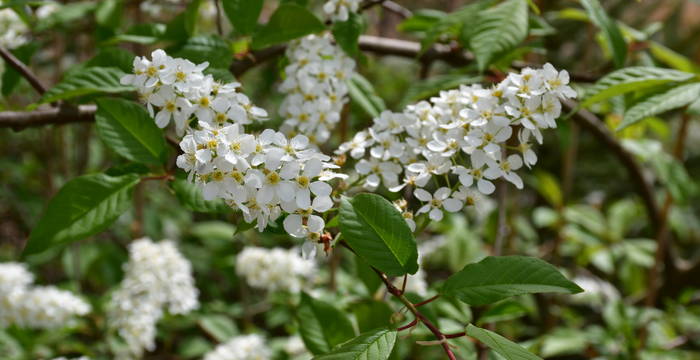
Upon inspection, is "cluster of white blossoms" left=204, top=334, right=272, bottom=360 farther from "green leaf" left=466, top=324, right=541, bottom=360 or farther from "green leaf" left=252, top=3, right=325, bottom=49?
"green leaf" left=466, top=324, right=541, bottom=360

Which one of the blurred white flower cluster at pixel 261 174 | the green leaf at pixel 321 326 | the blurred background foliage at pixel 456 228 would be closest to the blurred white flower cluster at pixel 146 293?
the blurred background foliage at pixel 456 228

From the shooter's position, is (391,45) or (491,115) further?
(391,45)

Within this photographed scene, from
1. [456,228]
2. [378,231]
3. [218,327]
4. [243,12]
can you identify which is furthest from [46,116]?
[456,228]

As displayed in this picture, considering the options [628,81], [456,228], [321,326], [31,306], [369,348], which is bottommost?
[456,228]

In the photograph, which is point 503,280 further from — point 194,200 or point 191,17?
point 191,17

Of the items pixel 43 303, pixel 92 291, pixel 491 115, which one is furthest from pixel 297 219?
pixel 92 291

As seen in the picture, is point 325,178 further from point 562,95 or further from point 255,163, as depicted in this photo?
point 562,95
